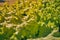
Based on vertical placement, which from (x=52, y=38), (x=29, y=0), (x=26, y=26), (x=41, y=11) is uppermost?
(x=29, y=0)

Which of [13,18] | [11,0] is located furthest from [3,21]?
[11,0]

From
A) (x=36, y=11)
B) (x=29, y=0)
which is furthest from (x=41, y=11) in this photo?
(x=29, y=0)

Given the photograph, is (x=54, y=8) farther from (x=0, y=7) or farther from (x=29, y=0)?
(x=0, y=7)

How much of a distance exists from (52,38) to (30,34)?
54 cm

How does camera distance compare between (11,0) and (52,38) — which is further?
(11,0)

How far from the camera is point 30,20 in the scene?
5.26m

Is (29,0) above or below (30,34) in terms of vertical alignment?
above

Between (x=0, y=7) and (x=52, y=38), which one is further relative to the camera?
(x=0, y=7)

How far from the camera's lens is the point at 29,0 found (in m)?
5.57

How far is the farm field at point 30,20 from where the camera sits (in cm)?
505

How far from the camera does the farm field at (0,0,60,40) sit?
16.6 ft

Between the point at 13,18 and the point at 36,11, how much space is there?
62 cm

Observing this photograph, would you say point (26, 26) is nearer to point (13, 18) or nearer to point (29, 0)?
point (13, 18)

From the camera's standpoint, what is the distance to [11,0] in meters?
5.62
